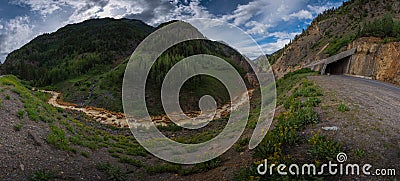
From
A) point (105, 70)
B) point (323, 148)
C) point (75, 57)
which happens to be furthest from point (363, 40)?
point (75, 57)

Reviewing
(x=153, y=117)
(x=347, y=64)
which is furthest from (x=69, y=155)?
(x=153, y=117)

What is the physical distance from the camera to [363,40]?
2630cm

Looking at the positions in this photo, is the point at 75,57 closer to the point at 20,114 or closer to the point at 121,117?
the point at 121,117

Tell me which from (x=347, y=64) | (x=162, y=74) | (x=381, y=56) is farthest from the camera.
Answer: (x=162, y=74)

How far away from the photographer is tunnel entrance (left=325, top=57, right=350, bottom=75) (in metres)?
29.6

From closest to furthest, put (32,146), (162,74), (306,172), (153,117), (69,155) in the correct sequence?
(306,172) < (32,146) < (69,155) < (153,117) < (162,74)

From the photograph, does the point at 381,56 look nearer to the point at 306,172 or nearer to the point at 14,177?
the point at 306,172

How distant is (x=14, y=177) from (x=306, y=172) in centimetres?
866

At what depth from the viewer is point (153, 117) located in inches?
1903

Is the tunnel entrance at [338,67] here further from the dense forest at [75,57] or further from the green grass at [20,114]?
the dense forest at [75,57]

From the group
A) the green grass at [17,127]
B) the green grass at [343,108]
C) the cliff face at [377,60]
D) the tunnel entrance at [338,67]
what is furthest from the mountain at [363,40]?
the green grass at [17,127]

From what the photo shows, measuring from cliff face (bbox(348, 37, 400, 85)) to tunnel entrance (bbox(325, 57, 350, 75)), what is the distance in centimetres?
238

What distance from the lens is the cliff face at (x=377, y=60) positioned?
68.6ft

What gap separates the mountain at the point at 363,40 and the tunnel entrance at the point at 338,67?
1.52 metres
